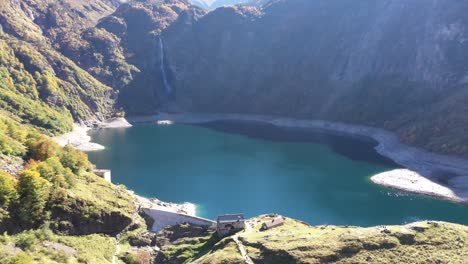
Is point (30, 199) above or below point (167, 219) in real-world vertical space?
below

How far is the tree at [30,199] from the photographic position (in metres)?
49.1

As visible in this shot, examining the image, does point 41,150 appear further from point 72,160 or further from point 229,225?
point 229,225

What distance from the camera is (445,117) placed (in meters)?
142

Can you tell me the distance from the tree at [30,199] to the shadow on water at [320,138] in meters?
97.6

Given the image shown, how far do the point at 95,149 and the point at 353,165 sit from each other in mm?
79110

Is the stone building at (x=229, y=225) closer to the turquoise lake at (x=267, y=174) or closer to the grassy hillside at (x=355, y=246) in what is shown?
the grassy hillside at (x=355, y=246)

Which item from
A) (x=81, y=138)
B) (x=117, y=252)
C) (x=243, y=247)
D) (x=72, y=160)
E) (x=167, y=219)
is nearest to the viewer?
(x=243, y=247)

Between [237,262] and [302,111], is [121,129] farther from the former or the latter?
[237,262]

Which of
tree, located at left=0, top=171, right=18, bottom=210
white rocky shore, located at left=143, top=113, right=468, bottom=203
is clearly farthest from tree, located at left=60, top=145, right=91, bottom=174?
white rocky shore, located at left=143, top=113, right=468, bottom=203

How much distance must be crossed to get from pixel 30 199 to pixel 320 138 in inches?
4964

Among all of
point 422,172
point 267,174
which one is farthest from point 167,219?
point 422,172

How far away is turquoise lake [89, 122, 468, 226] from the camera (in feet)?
296

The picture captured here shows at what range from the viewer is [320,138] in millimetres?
164000

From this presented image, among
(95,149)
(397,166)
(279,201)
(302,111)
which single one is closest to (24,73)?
(95,149)
